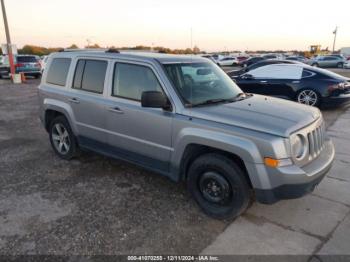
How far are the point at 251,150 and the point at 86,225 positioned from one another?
1.97 m

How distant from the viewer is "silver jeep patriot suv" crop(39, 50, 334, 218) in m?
3.06

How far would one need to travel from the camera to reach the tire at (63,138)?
5156mm

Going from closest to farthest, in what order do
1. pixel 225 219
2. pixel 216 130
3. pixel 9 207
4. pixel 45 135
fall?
pixel 216 130 → pixel 225 219 → pixel 9 207 → pixel 45 135

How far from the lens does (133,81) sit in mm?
4043

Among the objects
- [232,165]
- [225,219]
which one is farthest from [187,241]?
[232,165]

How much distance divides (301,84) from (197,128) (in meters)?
7.13

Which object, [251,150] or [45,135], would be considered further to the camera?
[45,135]

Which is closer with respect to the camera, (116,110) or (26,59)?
(116,110)

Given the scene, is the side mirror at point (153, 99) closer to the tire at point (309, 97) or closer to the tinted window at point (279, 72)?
the tire at point (309, 97)

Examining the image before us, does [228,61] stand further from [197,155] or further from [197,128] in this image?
[197,128]

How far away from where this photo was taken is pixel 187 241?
3131 mm

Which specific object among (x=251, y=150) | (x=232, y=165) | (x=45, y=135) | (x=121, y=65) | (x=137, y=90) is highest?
(x=121, y=65)

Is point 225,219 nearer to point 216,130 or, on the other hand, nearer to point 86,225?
point 216,130

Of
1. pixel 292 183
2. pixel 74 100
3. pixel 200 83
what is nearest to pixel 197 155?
pixel 200 83
